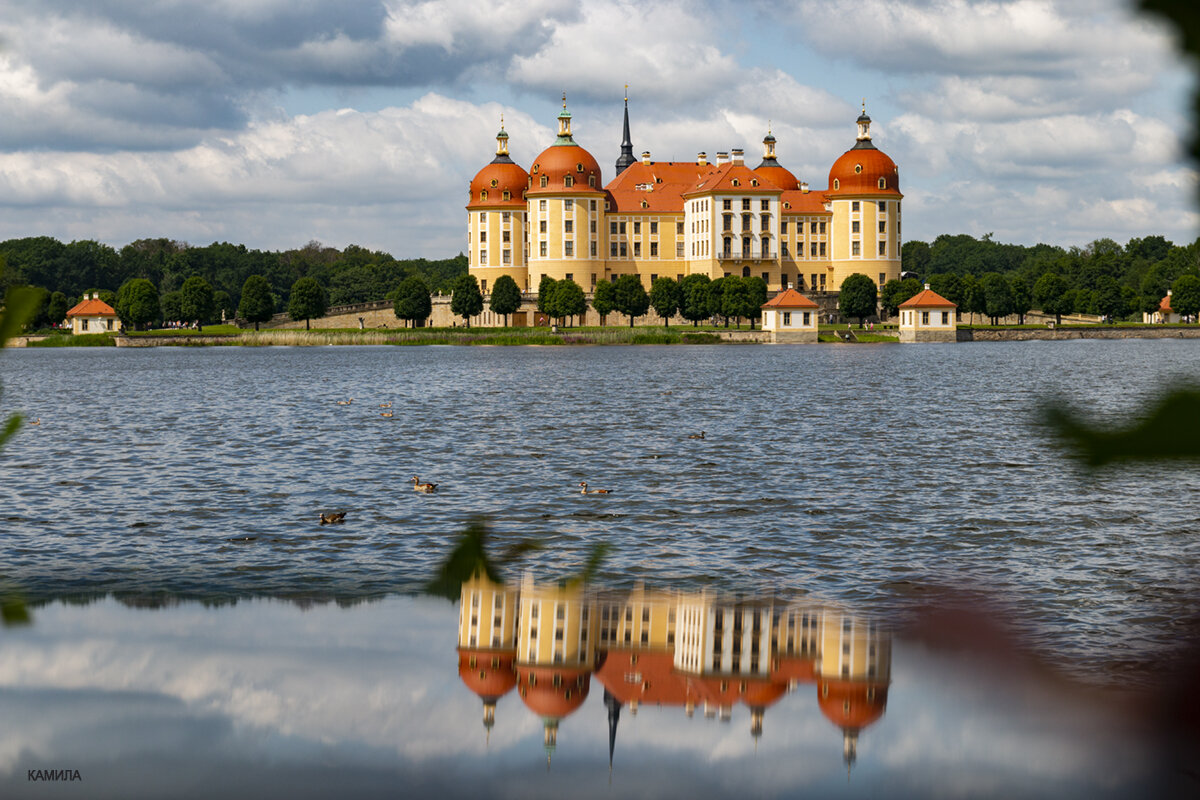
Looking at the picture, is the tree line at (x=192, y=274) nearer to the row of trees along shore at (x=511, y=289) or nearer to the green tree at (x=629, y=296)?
the row of trees along shore at (x=511, y=289)

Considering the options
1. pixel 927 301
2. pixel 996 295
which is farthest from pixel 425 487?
pixel 996 295

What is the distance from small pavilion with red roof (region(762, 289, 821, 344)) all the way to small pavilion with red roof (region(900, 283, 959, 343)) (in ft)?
26.7

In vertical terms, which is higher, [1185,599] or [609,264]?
[609,264]

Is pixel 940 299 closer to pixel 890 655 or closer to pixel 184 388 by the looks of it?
pixel 184 388

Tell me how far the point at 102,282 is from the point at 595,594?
141m

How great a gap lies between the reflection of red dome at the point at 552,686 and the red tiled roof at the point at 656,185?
4642 inches

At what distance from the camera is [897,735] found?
8289mm

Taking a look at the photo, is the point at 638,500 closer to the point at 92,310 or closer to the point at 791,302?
the point at 791,302

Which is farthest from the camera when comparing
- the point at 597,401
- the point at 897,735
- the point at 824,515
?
the point at 597,401

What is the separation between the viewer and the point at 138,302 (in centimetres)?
11469

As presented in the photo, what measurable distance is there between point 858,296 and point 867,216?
12115 millimetres

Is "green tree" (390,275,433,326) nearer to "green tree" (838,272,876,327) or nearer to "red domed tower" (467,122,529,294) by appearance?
"red domed tower" (467,122,529,294)

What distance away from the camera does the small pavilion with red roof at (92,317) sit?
397ft

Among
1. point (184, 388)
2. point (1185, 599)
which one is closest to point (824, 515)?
point (1185, 599)
